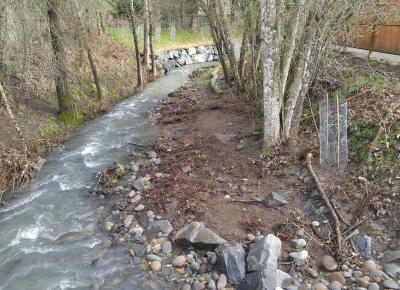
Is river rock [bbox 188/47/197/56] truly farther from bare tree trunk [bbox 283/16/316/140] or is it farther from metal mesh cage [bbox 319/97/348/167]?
metal mesh cage [bbox 319/97/348/167]

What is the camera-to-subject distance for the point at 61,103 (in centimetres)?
1233

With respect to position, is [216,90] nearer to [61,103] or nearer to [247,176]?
[61,103]

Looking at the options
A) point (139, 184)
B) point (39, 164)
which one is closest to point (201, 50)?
point (39, 164)

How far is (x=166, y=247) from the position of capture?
249 inches

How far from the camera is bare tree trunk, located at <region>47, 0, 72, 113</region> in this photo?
10.9 meters

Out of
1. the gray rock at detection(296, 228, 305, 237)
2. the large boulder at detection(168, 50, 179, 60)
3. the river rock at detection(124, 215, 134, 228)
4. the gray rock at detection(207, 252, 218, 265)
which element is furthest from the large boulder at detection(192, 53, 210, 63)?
the gray rock at detection(207, 252, 218, 265)

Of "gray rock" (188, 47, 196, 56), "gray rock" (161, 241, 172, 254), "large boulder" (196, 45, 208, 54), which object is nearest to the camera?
"gray rock" (161, 241, 172, 254)

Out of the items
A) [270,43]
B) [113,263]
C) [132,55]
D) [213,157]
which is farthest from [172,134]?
[132,55]

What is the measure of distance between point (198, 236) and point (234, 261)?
897 millimetres

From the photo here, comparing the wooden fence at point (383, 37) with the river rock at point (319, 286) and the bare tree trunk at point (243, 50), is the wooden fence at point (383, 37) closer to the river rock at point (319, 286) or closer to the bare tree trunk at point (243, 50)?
the bare tree trunk at point (243, 50)

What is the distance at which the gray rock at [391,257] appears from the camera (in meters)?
5.44

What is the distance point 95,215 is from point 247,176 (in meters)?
3.42

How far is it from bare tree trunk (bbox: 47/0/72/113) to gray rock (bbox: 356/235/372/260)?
9772 millimetres

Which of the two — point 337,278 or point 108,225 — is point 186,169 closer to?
point 108,225
